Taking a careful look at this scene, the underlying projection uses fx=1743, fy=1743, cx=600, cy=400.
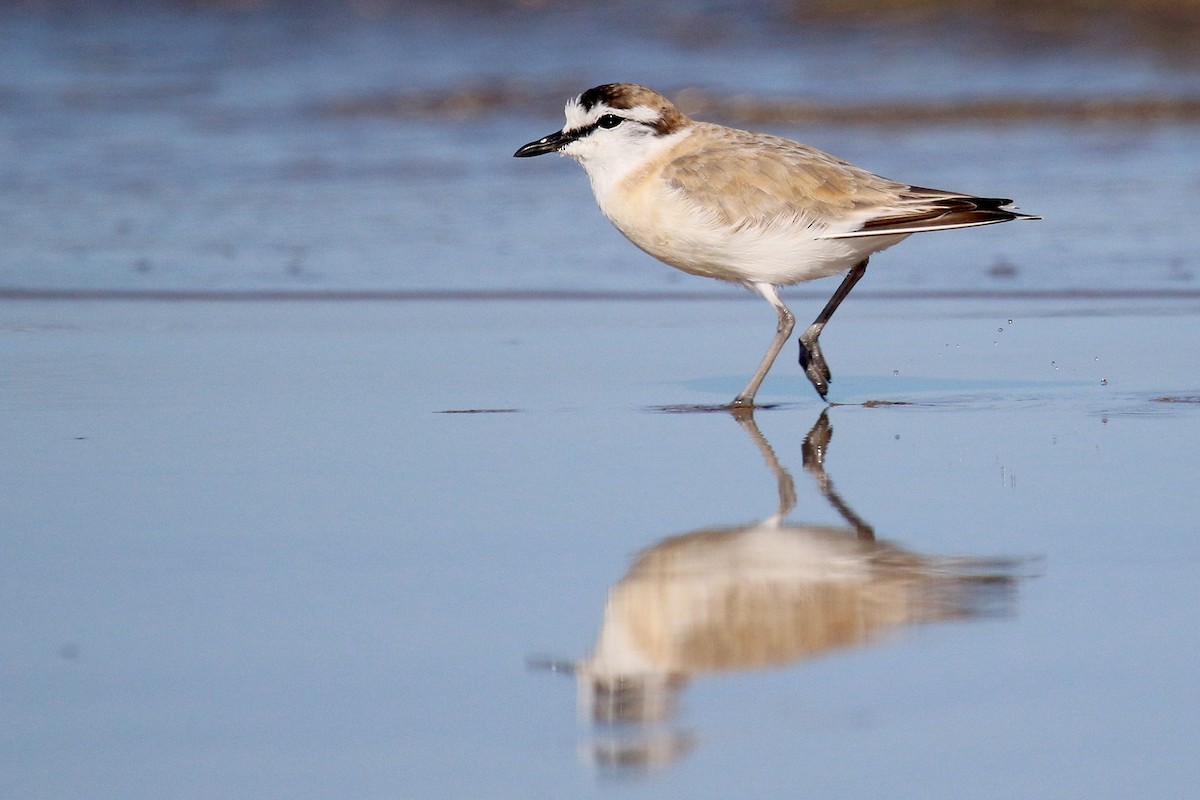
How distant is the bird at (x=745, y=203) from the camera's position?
5.23 meters

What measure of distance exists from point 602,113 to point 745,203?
22.5 inches

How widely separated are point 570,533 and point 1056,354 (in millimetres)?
2709

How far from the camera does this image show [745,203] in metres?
5.25

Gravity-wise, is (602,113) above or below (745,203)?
above

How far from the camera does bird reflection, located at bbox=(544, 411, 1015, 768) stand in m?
2.78

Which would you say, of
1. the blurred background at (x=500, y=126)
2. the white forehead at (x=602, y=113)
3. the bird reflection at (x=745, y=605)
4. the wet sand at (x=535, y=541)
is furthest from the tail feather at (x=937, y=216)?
the blurred background at (x=500, y=126)

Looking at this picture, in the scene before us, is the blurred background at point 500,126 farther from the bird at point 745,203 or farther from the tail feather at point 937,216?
the tail feather at point 937,216

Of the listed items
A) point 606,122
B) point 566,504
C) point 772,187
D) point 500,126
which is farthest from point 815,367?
point 500,126

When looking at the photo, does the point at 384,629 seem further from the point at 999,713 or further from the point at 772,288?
the point at 772,288

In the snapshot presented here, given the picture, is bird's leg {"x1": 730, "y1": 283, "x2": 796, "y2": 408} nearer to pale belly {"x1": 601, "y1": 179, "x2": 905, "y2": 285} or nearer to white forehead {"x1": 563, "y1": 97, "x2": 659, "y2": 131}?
pale belly {"x1": 601, "y1": 179, "x2": 905, "y2": 285}

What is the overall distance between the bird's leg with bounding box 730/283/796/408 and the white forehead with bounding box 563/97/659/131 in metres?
0.63

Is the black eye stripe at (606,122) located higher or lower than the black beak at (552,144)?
higher

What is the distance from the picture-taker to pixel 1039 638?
3020 mm

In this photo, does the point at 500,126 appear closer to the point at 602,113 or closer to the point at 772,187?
the point at 602,113
